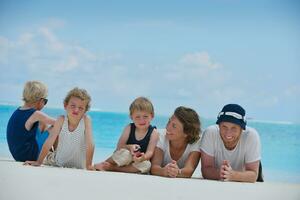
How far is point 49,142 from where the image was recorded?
317 cm

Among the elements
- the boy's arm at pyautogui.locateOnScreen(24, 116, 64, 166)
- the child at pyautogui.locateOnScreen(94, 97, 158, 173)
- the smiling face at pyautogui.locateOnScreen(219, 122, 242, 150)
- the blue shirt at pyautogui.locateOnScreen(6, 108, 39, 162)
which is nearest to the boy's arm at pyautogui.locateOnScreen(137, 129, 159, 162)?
the child at pyautogui.locateOnScreen(94, 97, 158, 173)

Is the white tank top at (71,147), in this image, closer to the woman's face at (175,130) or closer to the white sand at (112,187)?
the white sand at (112,187)

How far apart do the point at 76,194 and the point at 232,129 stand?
97 cm

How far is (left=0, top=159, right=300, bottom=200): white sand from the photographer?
239cm

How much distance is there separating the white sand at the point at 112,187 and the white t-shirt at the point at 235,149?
0.55 feet

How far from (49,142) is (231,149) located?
1.06 m

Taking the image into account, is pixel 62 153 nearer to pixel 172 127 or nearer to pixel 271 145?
pixel 172 127

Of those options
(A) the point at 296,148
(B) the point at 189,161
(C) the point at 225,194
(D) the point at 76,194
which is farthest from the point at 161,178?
(A) the point at 296,148

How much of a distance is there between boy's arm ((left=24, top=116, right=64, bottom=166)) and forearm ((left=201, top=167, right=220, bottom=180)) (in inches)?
35.5

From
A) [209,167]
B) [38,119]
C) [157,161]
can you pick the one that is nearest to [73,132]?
[38,119]

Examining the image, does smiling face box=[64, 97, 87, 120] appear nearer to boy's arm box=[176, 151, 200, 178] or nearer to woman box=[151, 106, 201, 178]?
woman box=[151, 106, 201, 178]

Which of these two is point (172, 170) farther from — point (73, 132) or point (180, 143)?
point (73, 132)

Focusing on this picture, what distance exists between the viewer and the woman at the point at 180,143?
3062 mm

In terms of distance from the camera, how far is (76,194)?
7.79 feet
